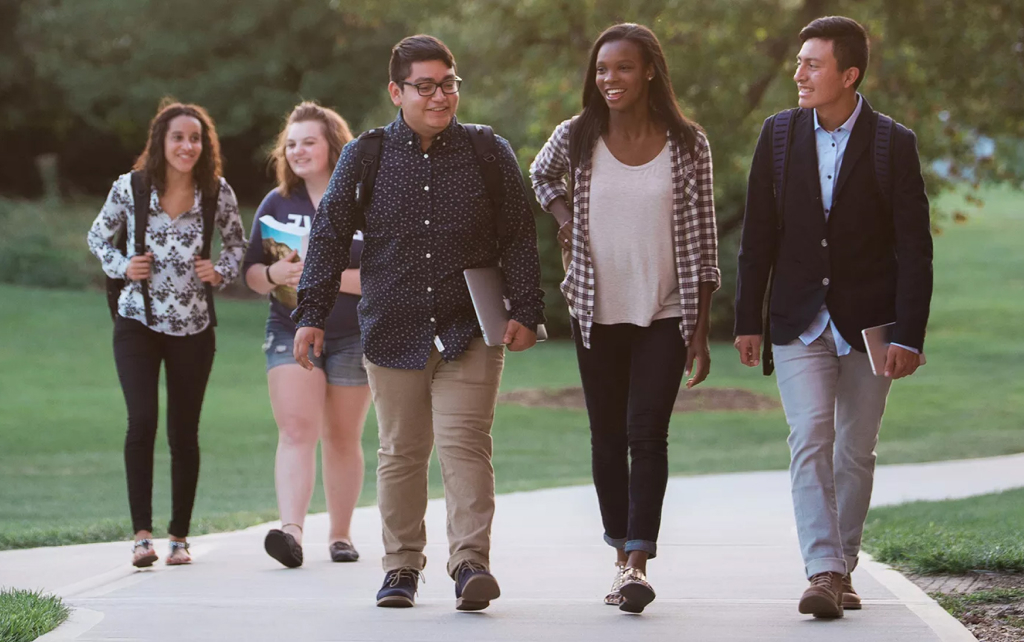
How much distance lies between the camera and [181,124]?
7.27m

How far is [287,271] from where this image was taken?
722cm

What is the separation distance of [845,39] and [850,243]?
2.36 ft

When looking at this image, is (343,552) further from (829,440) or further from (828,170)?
(828,170)

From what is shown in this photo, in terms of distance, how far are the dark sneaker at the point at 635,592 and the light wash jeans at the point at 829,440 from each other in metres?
0.55

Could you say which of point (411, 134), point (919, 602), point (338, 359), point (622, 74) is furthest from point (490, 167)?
point (919, 602)

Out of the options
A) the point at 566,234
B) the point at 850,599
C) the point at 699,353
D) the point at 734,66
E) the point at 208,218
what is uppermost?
the point at 734,66

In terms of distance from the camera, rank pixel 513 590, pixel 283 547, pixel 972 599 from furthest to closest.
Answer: pixel 283 547, pixel 513 590, pixel 972 599

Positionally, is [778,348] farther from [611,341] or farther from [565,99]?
[565,99]

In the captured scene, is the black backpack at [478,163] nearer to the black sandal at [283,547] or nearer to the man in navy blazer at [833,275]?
the man in navy blazer at [833,275]

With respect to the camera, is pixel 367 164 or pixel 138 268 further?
pixel 138 268

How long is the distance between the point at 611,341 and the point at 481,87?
1700cm

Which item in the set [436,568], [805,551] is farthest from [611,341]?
[436,568]

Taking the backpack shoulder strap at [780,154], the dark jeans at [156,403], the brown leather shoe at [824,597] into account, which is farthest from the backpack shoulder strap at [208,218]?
the brown leather shoe at [824,597]

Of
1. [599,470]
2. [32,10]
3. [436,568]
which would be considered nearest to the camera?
[599,470]
